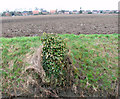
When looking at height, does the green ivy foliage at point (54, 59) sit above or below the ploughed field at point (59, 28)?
below

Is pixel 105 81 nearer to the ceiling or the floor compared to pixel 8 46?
nearer to the floor

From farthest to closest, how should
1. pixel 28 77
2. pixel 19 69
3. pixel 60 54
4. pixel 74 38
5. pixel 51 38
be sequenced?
pixel 74 38 < pixel 19 69 < pixel 28 77 < pixel 51 38 < pixel 60 54

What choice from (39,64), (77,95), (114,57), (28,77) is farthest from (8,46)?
(114,57)

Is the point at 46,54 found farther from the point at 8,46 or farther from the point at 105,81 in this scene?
the point at 8,46

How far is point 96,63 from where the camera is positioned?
6734mm

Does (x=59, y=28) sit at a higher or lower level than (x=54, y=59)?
higher

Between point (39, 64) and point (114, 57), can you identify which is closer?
point (39, 64)

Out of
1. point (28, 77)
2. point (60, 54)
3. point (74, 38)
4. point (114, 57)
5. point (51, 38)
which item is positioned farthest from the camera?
point (74, 38)

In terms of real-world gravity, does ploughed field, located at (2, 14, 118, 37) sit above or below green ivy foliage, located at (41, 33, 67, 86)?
above

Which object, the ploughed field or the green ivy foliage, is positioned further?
the ploughed field

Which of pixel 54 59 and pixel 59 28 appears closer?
pixel 54 59

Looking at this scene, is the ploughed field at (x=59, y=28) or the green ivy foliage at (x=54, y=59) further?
the ploughed field at (x=59, y=28)

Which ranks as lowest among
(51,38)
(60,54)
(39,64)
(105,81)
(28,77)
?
(105,81)

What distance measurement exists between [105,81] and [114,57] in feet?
5.94
